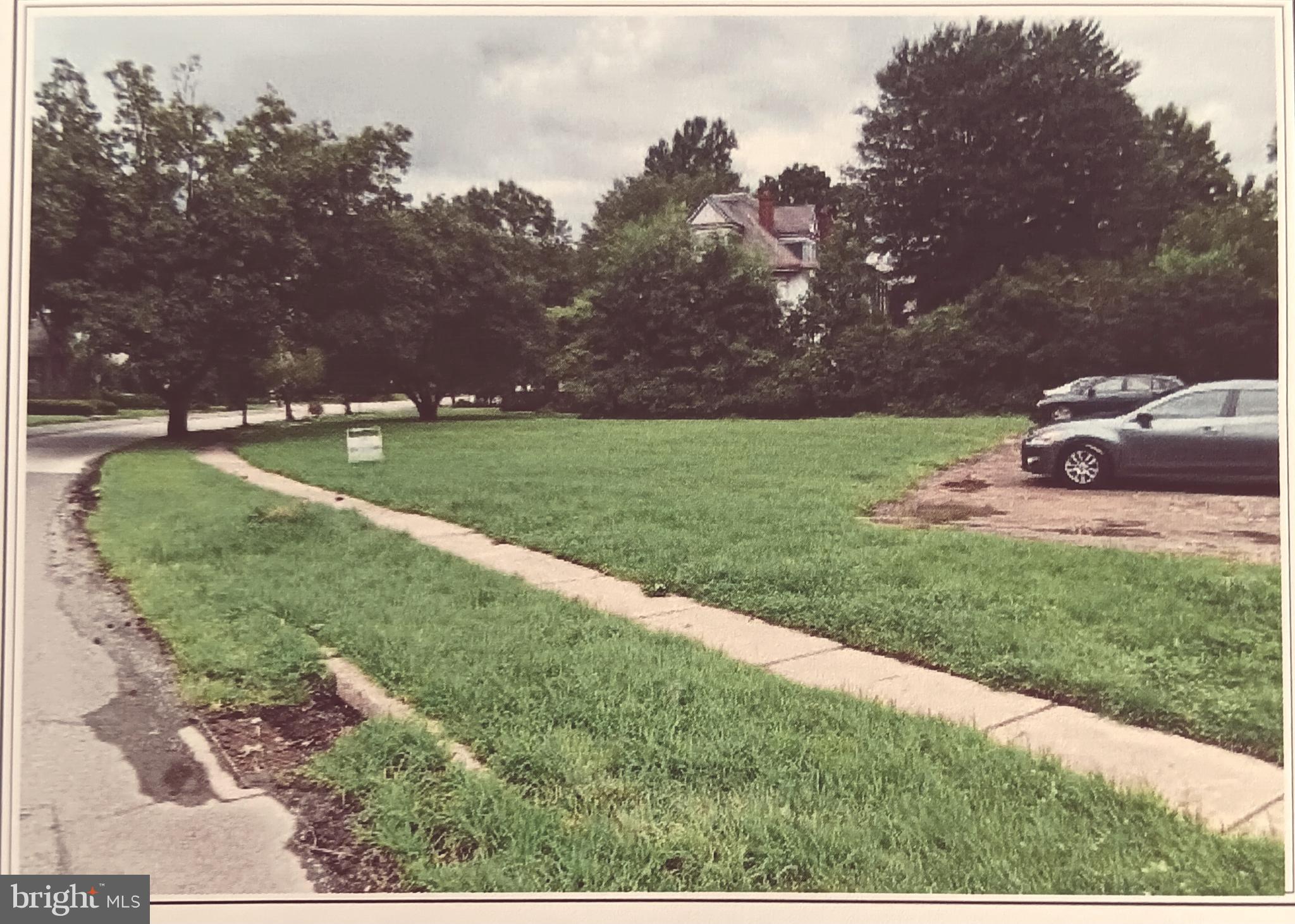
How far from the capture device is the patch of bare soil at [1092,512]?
2.40 meters

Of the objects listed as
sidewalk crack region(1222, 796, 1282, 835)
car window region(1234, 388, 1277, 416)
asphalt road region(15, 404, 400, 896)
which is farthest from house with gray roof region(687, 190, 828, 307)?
sidewalk crack region(1222, 796, 1282, 835)

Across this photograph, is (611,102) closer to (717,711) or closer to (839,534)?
(839,534)

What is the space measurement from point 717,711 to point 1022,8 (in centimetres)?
222

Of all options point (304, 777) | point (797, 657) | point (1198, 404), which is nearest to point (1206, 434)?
point (1198, 404)

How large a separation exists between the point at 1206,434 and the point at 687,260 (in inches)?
63.9

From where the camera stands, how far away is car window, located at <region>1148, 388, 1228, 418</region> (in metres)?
2.43

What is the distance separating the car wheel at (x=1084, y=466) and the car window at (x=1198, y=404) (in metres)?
0.22

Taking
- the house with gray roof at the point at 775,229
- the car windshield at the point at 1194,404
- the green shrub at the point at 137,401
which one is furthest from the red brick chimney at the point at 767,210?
the green shrub at the point at 137,401

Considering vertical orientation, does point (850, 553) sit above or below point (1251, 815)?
above

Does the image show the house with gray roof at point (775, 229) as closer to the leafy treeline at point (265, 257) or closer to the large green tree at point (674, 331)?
the large green tree at point (674, 331)

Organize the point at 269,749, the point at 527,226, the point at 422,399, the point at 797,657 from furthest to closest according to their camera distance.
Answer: the point at 422,399 < the point at 527,226 < the point at 797,657 < the point at 269,749

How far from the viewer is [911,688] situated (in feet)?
7.23

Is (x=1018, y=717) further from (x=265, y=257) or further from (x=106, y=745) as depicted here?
(x=265, y=257)

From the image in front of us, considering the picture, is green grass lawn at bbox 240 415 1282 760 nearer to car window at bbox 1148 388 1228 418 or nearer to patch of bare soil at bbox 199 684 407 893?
car window at bbox 1148 388 1228 418
